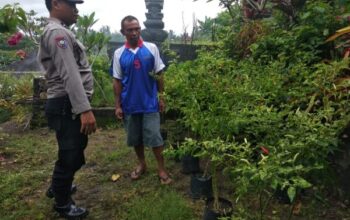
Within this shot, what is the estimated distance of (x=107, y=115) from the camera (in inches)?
291

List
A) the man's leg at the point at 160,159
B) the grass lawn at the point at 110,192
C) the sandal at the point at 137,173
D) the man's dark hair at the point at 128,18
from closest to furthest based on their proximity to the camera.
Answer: the grass lawn at the point at 110,192
the man's dark hair at the point at 128,18
the man's leg at the point at 160,159
the sandal at the point at 137,173

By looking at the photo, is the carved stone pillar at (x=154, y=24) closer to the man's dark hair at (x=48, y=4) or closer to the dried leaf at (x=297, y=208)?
the man's dark hair at (x=48, y=4)

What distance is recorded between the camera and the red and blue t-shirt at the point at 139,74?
4254mm

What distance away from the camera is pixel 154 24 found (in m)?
11.7

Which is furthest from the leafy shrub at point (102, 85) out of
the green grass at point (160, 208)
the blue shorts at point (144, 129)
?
the green grass at point (160, 208)

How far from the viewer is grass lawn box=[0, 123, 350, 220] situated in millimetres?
3598

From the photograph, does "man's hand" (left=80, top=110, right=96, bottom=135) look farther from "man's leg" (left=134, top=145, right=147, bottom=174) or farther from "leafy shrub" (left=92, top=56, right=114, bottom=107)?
"leafy shrub" (left=92, top=56, right=114, bottom=107)

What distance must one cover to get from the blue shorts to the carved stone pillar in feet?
24.0

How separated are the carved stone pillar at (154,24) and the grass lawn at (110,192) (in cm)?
589

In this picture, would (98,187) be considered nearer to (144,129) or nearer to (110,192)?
(110,192)

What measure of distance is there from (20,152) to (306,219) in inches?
167

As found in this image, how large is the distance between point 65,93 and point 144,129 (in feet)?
3.91

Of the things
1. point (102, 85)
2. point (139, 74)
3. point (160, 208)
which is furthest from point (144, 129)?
point (102, 85)

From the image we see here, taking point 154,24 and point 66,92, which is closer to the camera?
point 66,92
